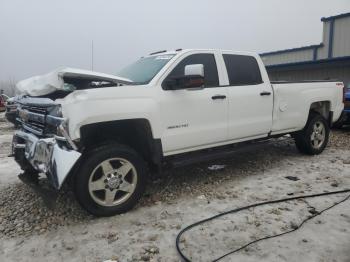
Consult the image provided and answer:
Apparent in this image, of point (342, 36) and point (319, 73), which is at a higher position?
point (342, 36)

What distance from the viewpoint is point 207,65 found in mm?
4785

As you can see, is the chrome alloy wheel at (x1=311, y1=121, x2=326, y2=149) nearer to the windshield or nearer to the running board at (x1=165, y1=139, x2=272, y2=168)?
the running board at (x1=165, y1=139, x2=272, y2=168)

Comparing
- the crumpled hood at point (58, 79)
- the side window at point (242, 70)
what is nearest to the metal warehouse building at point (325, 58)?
the side window at point (242, 70)

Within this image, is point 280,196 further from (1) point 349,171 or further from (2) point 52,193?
(2) point 52,193

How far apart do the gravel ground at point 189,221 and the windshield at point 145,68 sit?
5.13ft

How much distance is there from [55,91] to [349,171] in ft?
15.2

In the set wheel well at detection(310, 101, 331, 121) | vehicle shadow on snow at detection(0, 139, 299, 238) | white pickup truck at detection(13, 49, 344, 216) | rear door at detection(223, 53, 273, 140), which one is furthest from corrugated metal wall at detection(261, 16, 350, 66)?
rear door at detection(223, 53, 273, 140)

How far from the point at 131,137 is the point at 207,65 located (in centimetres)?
153

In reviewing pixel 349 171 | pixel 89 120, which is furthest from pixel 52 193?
pixel 349 171

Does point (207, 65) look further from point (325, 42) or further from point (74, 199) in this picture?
point (325, 42)

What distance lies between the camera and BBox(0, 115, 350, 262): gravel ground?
3.11 m

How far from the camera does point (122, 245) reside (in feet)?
10.7

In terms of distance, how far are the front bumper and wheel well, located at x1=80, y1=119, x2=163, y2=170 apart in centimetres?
32

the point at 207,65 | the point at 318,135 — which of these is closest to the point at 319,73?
the point at 318,135
